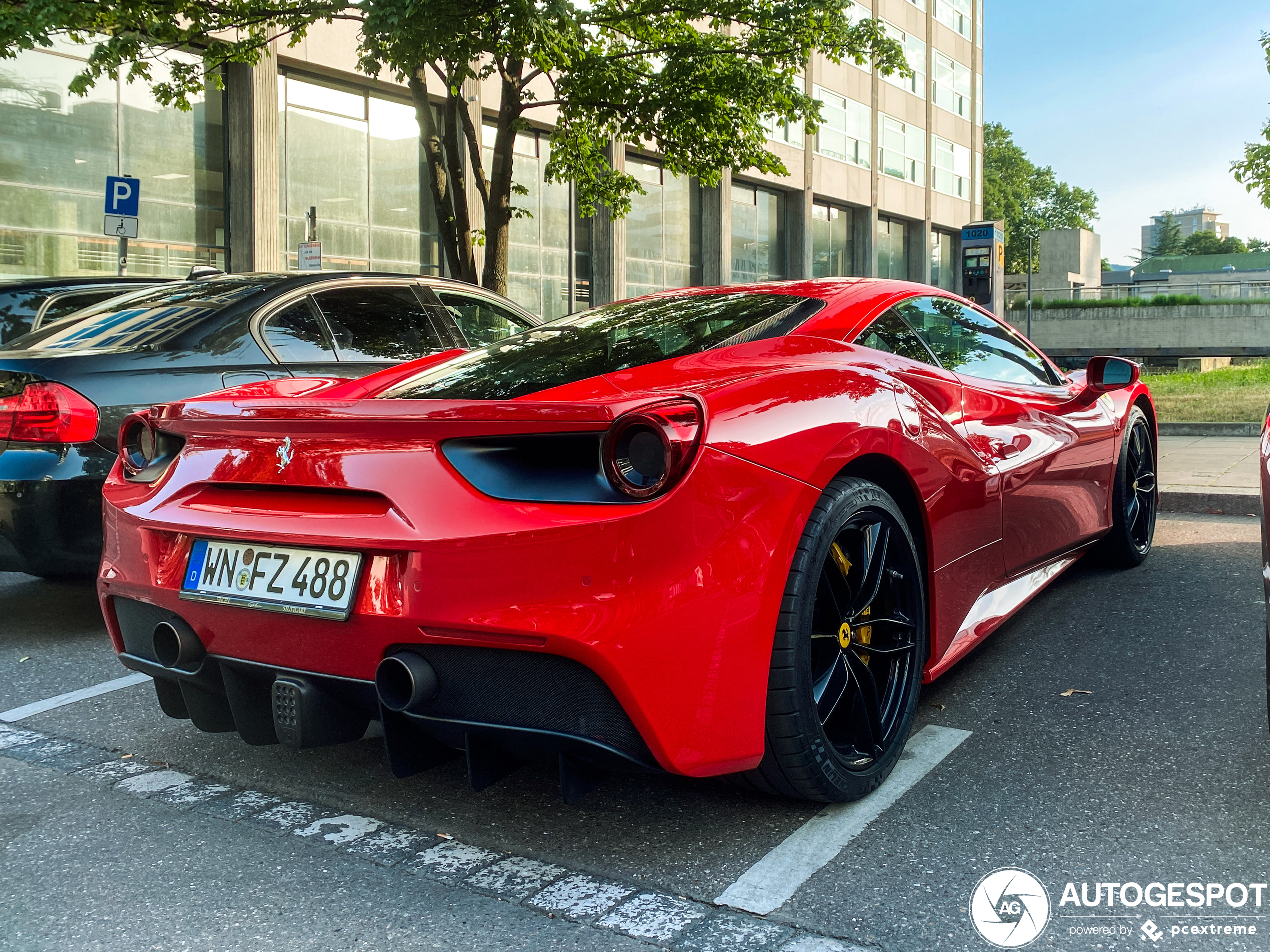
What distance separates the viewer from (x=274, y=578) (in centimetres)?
242

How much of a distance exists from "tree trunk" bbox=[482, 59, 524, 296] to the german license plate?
1087cm

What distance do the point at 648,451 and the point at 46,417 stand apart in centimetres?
316

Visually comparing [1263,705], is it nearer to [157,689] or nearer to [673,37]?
[157,689]

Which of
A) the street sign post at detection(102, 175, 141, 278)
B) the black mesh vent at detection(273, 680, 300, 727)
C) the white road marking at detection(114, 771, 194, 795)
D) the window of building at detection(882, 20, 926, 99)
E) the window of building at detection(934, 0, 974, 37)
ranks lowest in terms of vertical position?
the white road marking at detection(114, 771, 194, 795)

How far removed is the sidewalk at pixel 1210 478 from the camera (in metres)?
7.06

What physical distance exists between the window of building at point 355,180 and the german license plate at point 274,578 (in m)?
16.3

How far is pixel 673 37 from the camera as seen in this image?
14.2 meters

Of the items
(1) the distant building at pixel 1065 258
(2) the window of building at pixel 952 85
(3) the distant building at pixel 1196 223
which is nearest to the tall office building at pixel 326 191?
(2) the window of building at pixel 952 85

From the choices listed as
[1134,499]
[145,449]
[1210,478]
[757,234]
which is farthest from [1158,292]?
[145,449]

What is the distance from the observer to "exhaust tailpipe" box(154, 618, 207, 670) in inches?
100

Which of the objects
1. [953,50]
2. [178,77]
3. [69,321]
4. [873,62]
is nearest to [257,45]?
[178,77]

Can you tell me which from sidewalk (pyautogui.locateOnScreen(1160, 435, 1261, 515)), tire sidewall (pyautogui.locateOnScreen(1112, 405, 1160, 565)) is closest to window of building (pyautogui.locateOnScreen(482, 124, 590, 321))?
sidewalk (pyautogui.locateOnScreen(1160, 435, 1261, 515))

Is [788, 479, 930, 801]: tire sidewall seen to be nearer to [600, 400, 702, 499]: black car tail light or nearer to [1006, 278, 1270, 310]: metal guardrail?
[600, 400, 702, 499]: black car tail light

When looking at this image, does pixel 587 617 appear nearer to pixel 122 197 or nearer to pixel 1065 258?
pixel 122 197
